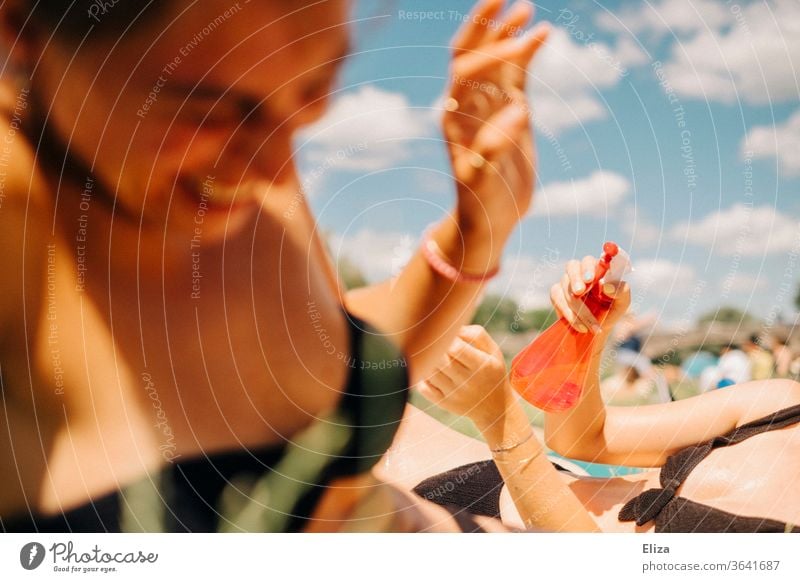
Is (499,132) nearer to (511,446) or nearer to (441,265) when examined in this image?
(441,265)

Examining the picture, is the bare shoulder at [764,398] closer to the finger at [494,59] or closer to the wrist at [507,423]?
the wrist at [507,423]

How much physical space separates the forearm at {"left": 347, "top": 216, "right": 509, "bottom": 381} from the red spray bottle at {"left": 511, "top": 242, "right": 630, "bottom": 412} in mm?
138

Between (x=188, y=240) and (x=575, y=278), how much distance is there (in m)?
0.63

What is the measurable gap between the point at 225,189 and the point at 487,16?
1.65 ft

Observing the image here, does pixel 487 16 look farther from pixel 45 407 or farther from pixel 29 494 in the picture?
pixel 29 494

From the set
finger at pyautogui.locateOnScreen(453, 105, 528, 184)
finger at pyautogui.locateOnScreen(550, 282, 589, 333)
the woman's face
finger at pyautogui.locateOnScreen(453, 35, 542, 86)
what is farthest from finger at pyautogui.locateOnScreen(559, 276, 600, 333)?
the woman's face

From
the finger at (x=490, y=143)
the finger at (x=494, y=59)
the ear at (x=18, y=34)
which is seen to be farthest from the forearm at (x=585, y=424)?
the ear at (x=18, y=34)

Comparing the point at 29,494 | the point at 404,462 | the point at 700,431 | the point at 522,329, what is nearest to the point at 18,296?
the point at 29,494

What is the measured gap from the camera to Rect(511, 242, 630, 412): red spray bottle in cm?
121

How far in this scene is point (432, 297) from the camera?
117 centimetres

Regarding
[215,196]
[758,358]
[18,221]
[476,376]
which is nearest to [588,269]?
[476,376]

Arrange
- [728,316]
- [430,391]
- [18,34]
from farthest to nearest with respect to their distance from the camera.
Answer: [728,316]
[430,391]
[18,34]

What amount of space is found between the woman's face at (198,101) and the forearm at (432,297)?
0.25 meters

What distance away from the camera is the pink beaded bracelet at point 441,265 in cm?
116
